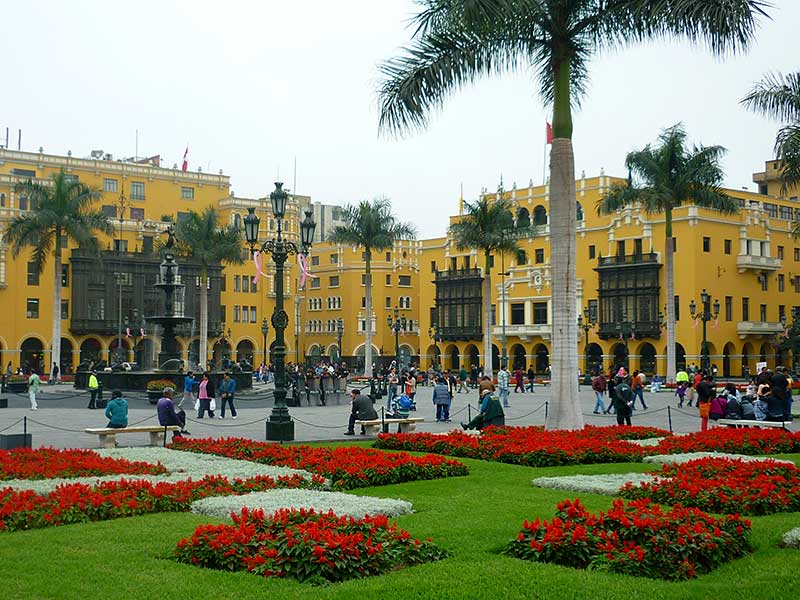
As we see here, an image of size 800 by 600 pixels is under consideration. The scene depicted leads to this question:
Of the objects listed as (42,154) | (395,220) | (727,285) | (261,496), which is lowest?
(261,496)

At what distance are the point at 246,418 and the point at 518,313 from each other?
A: 50.1 metres

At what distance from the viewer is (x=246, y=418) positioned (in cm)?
2966

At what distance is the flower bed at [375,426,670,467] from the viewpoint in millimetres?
16234

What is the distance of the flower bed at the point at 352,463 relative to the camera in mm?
13812

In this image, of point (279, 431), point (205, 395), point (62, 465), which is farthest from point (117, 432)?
point (205, 395)

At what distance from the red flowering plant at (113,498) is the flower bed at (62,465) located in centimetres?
161

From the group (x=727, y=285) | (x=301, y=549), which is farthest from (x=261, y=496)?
(x=727, y=285)

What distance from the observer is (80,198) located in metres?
57.9

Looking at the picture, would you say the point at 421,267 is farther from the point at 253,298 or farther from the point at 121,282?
the point at 121,282

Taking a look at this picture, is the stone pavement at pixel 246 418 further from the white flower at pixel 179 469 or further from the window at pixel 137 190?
the window at pixel 137 190

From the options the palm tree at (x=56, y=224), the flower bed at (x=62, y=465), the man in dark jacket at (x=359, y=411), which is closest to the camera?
the flower bed at (x=62, y=465)

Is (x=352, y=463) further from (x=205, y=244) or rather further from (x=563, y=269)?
(x=205, y=244)


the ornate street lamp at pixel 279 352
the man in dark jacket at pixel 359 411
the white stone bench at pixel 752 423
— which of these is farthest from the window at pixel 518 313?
the ornate street lamp at pixel 279 352

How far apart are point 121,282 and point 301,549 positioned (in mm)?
68535
